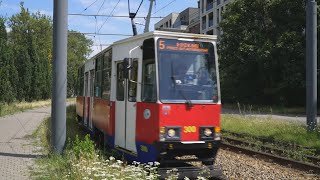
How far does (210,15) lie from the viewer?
80875 millimetres

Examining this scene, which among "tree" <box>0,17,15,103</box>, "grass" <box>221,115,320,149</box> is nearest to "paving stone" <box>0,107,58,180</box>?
"grass" <box>221,115,320,149</box>

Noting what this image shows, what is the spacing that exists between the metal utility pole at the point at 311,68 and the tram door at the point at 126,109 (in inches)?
332

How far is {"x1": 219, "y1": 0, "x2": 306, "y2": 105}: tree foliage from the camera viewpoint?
3838 centimetres

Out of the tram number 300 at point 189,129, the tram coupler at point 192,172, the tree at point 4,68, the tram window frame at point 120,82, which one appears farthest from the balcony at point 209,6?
the tram coupler at point 192,172

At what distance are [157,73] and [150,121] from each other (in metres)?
0.95

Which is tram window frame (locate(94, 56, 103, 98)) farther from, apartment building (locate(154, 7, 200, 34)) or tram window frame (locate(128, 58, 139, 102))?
apartment building (locate(154, 7, 200, 34))

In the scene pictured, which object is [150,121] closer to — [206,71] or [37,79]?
[206,71]

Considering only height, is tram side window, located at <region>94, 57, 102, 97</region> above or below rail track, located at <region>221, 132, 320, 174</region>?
above

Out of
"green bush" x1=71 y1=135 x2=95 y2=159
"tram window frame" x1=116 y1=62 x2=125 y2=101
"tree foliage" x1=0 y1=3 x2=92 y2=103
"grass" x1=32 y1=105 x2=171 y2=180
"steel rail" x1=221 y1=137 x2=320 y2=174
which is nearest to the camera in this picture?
"grass" x1=32 y1=105 x2=171 y2=180

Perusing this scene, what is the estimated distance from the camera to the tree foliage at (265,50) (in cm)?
3838

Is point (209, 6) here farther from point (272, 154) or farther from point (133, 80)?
point (133, 80)

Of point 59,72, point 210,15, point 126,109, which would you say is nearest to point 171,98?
point 126,109

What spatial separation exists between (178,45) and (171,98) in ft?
3.66

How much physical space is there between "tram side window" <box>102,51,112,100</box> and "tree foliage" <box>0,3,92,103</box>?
14336 mm
